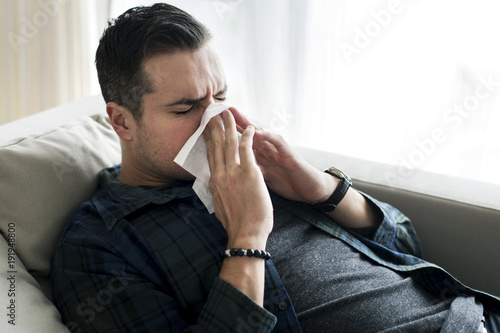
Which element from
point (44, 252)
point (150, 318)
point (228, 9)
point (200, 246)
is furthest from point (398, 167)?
point (228, 9)

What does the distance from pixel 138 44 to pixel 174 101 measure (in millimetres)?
164

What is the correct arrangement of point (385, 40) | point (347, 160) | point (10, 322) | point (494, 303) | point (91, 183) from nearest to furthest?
point (10, 322)
point (494, 303)
point (91, 183)
point (347, 160)
point (385, 40)

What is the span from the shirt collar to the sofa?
0.07m

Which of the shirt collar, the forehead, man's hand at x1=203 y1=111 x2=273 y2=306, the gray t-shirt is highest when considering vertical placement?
the forehead

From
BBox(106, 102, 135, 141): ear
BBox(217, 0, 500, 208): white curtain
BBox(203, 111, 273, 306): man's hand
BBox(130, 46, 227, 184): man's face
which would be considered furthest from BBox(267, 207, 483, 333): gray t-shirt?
BBox(217, 0, 500, 208): white curtain

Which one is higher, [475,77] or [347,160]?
[475,77]

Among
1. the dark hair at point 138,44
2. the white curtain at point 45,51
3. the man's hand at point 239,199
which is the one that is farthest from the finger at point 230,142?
the white curtain at point 45,51

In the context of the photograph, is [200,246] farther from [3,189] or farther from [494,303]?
[494,303]

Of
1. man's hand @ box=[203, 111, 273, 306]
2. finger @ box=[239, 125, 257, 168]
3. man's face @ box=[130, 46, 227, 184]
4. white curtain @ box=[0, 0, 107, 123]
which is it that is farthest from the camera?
white curtain @ box=[0, 0, 107, 123]

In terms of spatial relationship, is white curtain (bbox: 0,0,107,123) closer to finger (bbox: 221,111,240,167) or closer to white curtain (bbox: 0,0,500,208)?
white curtain (bbox: 0,0,500,208)

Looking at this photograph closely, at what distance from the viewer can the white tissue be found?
3.85 feet

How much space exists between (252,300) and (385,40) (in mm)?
1451

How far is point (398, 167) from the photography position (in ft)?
4.73

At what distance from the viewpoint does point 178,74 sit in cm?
121
